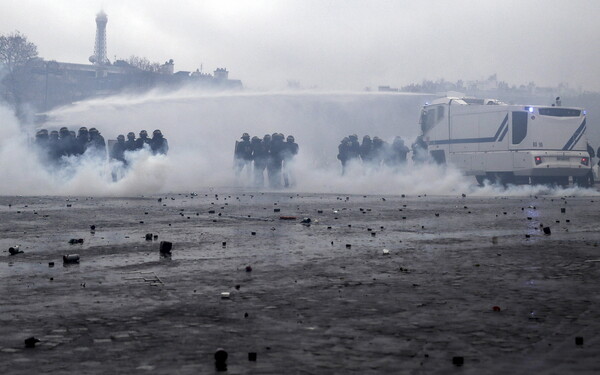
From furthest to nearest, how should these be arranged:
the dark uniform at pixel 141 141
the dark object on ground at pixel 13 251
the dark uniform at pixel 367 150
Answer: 1. the dark uniform at pixel 367 150
2. the dark uniform at pixel 141 141
3. the dark object on ground at pixel 13 251

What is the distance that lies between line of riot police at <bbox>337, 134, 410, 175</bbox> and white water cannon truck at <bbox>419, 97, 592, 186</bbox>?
437 cm

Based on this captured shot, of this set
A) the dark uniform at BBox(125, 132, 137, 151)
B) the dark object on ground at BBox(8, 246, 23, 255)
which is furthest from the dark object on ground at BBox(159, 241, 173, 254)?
the dark uniform at BBox(125, 132, 137, 151)

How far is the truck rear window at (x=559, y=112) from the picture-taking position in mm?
33438

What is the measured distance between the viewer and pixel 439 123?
38.5m

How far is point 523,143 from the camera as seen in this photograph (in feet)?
108

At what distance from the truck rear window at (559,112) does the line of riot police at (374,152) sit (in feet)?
28.8

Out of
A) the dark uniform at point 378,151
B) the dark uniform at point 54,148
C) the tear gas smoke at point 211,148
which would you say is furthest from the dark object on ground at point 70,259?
the dark uniform at point 378,151

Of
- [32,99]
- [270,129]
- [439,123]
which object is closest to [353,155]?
[439,123]

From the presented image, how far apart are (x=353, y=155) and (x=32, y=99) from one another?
6982cm

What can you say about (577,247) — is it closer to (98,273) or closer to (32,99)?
(98,273)

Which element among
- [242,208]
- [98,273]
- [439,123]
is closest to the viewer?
[98,273]

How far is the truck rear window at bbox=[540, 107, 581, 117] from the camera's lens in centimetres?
3344

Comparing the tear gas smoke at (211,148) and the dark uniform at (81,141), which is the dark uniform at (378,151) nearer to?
the tear gas smoke at (211,148)

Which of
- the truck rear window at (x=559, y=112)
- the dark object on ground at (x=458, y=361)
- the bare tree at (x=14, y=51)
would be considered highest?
the bare tree at (x=14, y=51)
